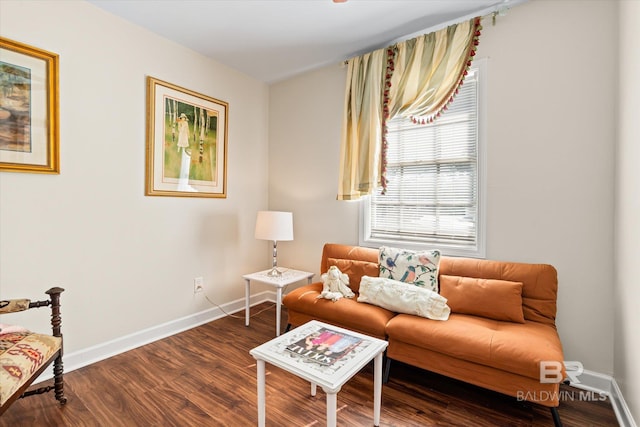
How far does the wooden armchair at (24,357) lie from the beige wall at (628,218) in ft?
9.40

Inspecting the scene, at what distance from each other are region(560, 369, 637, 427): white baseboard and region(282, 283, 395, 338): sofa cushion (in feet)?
4.21

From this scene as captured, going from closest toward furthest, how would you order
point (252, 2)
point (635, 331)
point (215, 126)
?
point (635, 331) < point (252, 2) < point (215, 126)

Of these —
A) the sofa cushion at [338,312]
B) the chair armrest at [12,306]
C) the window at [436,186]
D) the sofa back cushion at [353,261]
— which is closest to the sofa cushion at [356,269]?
the sofa back cushion at [353,261]

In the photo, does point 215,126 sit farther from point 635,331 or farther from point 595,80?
point 635,331

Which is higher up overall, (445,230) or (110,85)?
(110,85)

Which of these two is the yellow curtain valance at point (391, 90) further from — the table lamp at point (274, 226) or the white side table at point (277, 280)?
the white side table at point (277, 280)

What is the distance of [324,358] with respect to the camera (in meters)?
1.50

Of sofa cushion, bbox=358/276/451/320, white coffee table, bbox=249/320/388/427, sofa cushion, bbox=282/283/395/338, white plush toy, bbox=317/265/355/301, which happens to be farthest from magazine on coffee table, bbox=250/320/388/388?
white plush toy, bbox=317/265/355/301

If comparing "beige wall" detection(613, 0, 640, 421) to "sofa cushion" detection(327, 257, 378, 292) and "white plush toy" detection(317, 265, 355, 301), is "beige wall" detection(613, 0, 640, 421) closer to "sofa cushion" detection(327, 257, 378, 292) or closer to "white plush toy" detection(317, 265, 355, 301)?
"sofa cushion" detection(327, 257, 378, 292)

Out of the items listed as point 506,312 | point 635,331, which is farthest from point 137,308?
point 635,331

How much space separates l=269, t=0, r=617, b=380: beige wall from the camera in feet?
6.47

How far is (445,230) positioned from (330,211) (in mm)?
1173

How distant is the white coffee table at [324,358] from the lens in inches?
52.6

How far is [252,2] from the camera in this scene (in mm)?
2238
